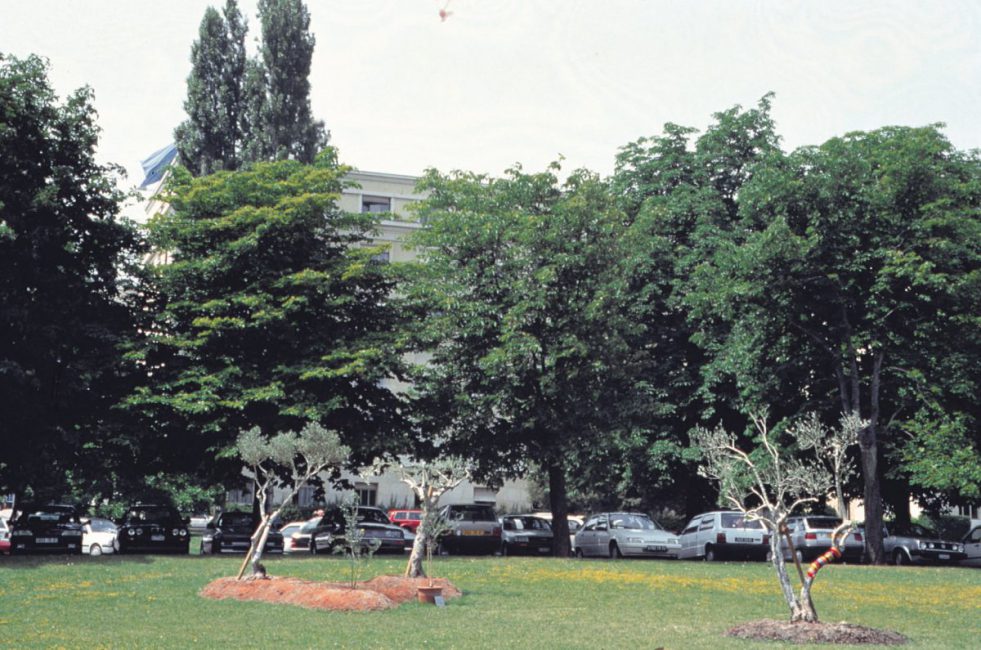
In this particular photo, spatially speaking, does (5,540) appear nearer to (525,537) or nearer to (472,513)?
(472,513)

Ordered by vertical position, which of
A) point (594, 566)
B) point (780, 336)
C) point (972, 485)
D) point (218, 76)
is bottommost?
point (594, 566)

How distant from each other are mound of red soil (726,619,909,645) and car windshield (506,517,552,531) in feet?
85.7

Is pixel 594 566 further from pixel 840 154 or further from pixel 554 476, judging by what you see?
→ pixel 840 154

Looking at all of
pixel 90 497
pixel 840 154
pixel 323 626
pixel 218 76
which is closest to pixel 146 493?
pixel 90 497

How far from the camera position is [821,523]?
37656 mm

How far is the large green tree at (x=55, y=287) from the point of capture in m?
33.0

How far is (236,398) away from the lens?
34781 millimetres

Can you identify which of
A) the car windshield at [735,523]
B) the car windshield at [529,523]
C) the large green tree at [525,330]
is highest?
the large green tree at [525,330]

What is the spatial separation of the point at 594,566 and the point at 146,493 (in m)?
39.8

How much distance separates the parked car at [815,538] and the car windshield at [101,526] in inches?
958

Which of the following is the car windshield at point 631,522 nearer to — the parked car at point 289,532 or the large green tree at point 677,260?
the large green tree at point 677,260

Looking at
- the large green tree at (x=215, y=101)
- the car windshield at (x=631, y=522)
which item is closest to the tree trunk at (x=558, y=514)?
the car windshield at (x=631, y=522)

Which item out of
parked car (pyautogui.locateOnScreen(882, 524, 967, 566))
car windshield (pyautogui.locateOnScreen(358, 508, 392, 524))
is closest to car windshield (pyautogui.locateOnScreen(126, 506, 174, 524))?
car windshield (pyautogui.locateOnScreen(358, 508, 392, 524))

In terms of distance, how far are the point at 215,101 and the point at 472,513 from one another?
838 inches
